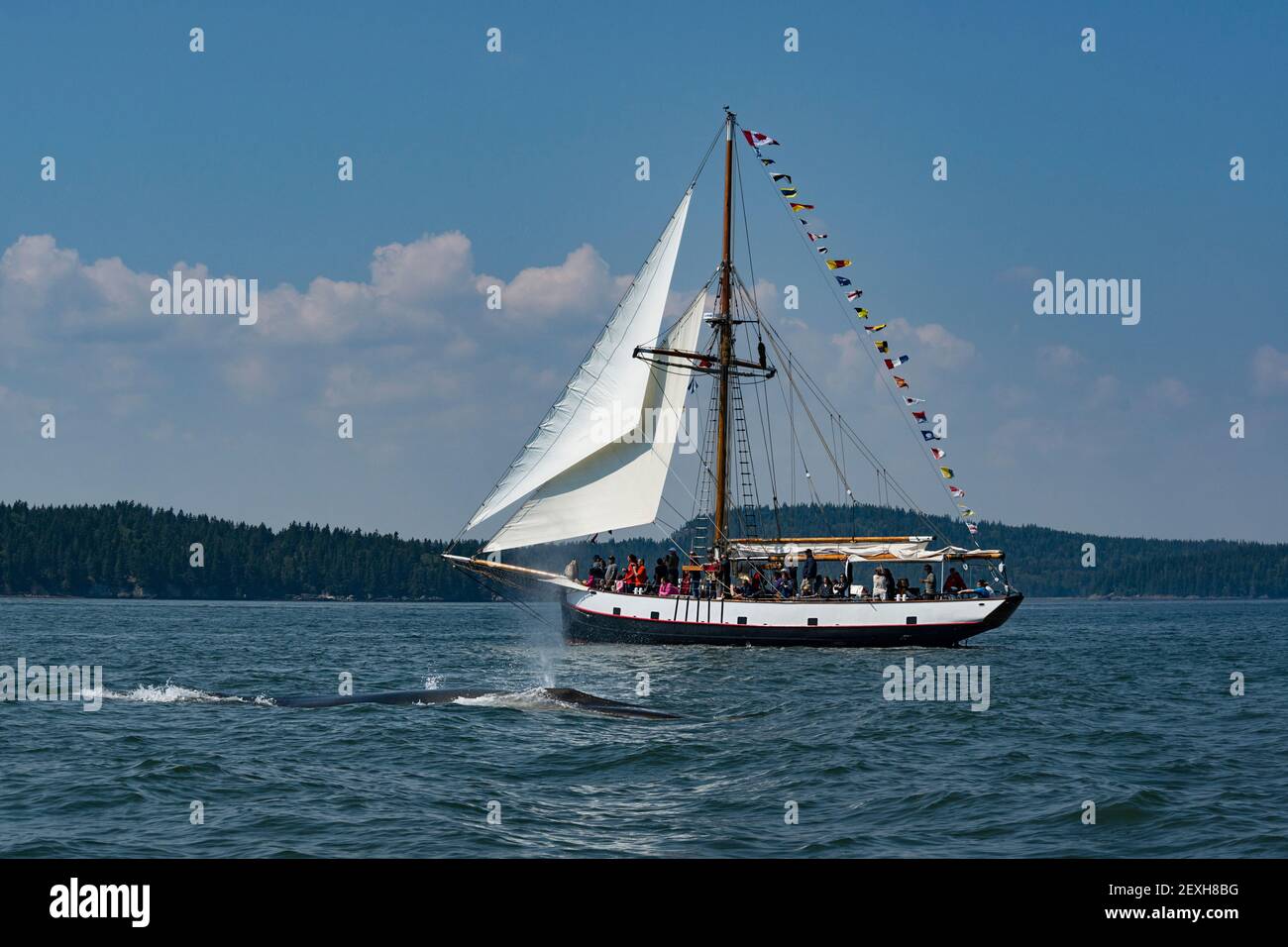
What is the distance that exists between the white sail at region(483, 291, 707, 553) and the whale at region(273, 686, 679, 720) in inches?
958

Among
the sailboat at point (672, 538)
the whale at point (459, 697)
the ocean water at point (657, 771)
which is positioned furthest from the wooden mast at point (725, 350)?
the whale at point (459, 697)

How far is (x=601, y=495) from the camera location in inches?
2154

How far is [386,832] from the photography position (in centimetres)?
1590

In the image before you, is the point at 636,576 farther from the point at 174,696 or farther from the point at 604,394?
the point at 174,696

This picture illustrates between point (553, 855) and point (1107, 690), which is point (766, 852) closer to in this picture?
point (553, 855)

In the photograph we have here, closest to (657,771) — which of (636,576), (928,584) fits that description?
(636,576)

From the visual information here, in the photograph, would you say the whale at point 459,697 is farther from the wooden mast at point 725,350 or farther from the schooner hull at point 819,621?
the wooden mast at point 725,350

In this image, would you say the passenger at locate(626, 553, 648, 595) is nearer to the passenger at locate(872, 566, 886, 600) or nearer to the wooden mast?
the wooden mast

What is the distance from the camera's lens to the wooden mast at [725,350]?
58.6 metres

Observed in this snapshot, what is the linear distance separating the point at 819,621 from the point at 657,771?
3276 centimetres

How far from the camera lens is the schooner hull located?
52250 millimetres

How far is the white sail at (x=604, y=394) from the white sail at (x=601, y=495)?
1.93 ft

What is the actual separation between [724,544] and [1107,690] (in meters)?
23.5

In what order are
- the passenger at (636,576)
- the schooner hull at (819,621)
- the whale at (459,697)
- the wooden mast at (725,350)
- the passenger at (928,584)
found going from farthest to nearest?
the wooden mast at (725,350)
the passenger at (636,576)
the passenger at (928,584)
the schooner hull at (819,621)
the whale at (459,697)
